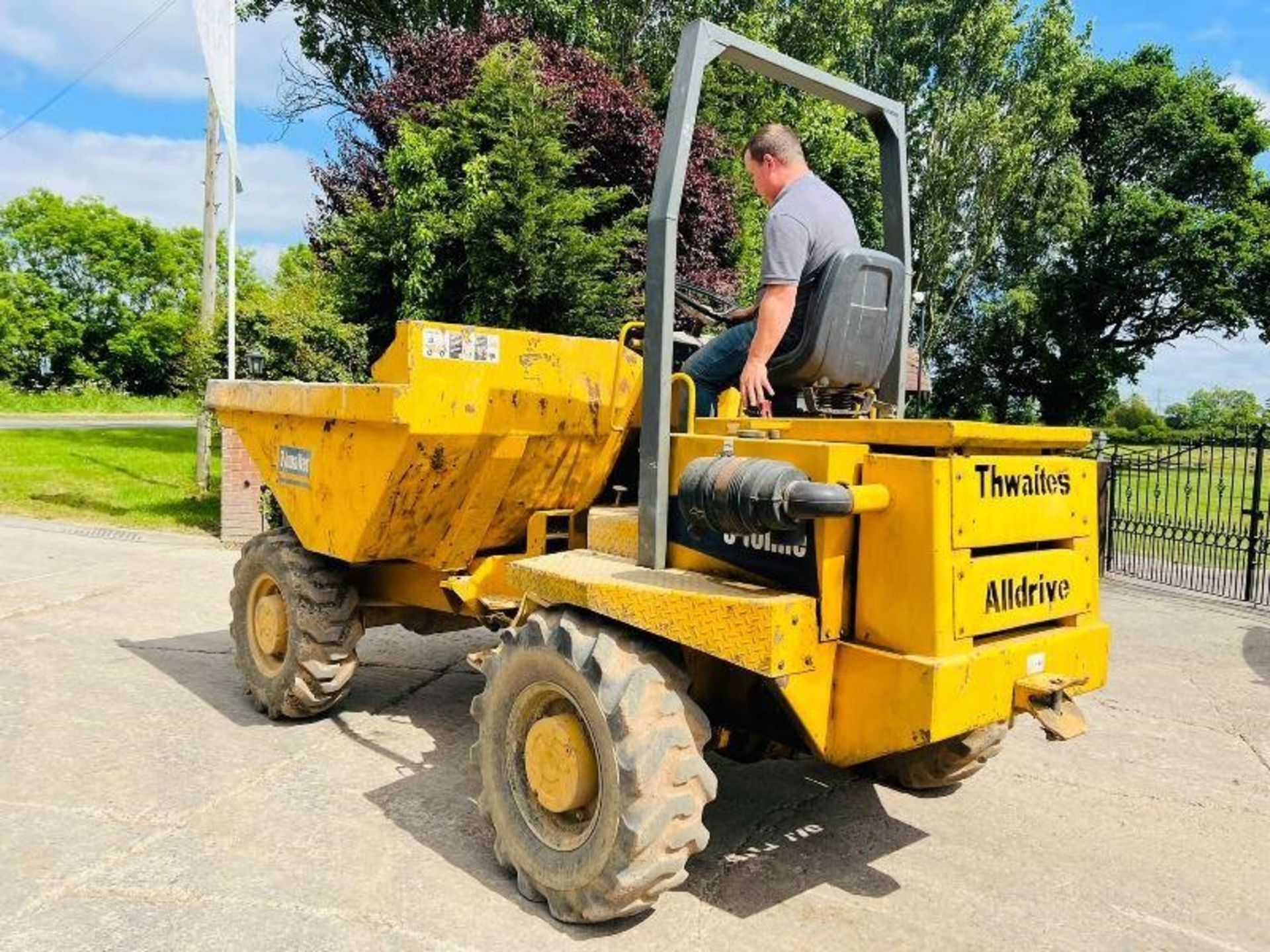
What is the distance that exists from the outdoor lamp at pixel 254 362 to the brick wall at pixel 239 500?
0.83 m

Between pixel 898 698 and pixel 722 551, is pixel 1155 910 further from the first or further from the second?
pixel 722 551

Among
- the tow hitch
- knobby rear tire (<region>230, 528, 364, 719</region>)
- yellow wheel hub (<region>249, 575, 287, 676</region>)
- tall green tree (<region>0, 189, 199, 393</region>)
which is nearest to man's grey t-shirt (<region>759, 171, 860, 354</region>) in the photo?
the tow hitch

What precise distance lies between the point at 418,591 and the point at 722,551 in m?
2.06

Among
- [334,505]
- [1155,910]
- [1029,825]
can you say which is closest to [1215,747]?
[1029,825]

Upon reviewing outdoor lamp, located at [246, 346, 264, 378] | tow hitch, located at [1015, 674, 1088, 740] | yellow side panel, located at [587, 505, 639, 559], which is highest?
outdoor lamp, located at [246, 346, 264, 378]

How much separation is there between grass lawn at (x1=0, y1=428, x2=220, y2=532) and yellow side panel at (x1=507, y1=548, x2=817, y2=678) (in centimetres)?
962

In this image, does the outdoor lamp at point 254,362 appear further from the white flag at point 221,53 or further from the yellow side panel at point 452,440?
the yellow side panel at point 452,440

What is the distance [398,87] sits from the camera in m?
13.3

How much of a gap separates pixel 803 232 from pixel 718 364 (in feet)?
2.15

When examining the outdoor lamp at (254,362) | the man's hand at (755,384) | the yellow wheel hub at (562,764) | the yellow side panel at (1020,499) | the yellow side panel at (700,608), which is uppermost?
the outdoor lamp at (254,362)

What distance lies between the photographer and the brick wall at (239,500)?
10.7m

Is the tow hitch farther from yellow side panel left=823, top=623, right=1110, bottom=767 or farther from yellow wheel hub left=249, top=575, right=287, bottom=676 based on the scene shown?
yellow wheel hub left=249, top=575, right=287, bottom=676

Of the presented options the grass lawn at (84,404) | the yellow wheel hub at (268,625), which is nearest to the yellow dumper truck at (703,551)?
the yellow wheel hub at (268,625)

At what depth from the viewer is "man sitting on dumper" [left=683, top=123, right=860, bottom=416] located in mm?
3201
